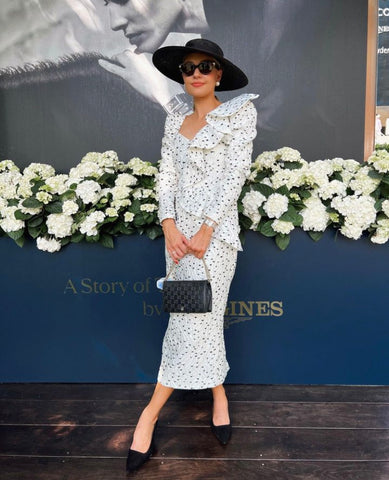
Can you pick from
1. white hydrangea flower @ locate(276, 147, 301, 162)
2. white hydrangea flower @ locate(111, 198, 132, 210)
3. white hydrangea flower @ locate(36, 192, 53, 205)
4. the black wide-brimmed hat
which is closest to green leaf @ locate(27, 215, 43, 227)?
white hydrangea flower @ locate(36, 192, 53, 205)

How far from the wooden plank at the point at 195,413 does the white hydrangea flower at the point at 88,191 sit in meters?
1.14

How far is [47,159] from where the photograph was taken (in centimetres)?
438

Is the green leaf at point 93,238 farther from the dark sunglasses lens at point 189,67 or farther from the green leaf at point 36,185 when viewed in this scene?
the dark sunglasses lens at point 189,67

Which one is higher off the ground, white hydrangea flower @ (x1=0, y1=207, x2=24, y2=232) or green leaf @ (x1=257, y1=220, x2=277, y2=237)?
white hydrangea flower @ (x1=0, y1=207, x2=24, y2=232)

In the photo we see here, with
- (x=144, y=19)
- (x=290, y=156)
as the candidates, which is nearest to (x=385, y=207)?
(x=290, y=156)

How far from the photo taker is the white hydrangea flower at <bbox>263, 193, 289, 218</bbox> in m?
2.61

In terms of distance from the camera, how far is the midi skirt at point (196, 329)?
2152 mm

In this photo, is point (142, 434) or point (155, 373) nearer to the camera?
point (142, 434)

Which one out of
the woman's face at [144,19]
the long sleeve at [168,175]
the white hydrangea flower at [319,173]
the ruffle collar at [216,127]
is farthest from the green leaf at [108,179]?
the woman's face at [144,19]

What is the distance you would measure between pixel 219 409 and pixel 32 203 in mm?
1522

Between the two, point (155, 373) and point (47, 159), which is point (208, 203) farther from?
point (47, 159)

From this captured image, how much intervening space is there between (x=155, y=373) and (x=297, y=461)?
1.03 metres

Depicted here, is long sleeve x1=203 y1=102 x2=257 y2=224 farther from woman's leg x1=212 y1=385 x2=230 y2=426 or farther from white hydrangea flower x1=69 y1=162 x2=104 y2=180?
white hydrangea flower x1=69 y1=162 x2=104 y2=180

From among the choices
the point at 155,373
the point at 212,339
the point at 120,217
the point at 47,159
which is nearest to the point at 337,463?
the point at 212,339
